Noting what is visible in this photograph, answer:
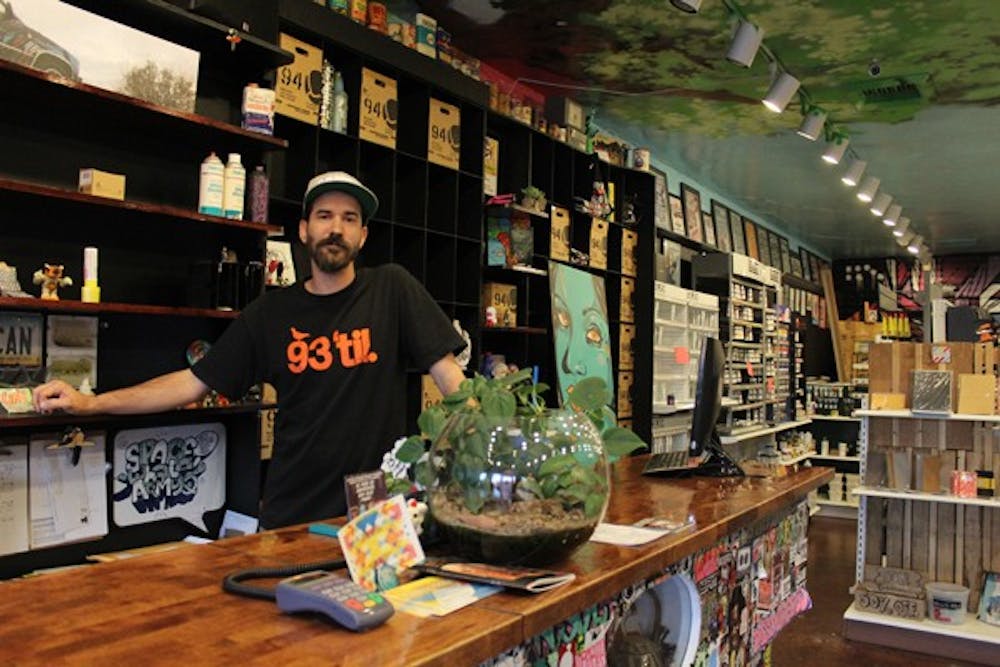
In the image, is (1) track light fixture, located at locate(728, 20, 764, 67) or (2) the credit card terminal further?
(1) track light fixture, located at locate(728, 20, 764, 67)

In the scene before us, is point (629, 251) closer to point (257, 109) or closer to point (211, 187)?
point (257, 109)

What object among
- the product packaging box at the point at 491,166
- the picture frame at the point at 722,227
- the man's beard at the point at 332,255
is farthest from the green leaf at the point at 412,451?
the picture frame at the point at 722,227

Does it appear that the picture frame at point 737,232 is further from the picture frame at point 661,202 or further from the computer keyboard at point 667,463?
the computer keyboard at point 667,463

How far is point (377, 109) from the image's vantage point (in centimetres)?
419

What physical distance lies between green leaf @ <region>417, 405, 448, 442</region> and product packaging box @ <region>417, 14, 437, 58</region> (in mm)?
3399

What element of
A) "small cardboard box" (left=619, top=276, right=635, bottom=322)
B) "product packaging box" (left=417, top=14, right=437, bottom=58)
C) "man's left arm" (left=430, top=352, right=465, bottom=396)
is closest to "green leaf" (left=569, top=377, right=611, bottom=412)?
"man's left arm" (left=430, top=352, right=465, bottom=396)

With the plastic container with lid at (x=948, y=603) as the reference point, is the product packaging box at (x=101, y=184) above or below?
above

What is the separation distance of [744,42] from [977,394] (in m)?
2.26

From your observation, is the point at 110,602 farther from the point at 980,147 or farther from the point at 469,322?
the point at 980,147

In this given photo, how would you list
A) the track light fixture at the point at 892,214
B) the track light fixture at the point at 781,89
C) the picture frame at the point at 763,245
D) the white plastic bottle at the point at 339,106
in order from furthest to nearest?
the picture frame at the point at 763,245, the track light fixture at the point at 892,214, the track light fixture at the point at 781,89, the white plastic bottle at the point at 339,106

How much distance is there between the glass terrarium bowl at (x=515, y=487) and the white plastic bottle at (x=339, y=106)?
287cm

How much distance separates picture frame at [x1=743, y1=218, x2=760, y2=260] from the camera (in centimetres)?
1040

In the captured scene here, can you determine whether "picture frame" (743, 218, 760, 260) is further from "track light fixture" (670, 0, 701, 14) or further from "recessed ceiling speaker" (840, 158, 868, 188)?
"track light fixture" (670, 0, 701, 14)

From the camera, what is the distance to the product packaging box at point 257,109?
319 centimetres
